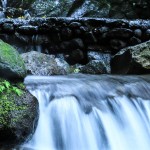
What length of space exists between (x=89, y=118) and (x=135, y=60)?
3.68 meters

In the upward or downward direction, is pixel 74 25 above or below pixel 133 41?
above

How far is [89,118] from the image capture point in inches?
200

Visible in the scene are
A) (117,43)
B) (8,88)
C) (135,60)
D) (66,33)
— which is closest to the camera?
(8,88)

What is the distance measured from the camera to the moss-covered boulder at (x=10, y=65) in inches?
183

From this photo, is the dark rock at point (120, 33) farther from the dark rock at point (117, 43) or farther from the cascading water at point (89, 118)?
the cascading water at point (89, 118)

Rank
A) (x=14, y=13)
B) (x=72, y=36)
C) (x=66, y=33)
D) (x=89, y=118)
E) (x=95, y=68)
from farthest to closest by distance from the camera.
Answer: (x=14, y=13)
(x=72, y=36)
(x=66, y=33)
(x=95, y=68)
(x=89, y=118)

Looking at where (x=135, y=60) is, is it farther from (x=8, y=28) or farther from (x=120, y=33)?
(x=8, y=28)

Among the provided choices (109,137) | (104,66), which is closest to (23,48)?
(104,66)

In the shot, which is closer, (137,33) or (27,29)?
(27,29)

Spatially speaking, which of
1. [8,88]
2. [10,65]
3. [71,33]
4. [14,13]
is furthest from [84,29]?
[8,88]

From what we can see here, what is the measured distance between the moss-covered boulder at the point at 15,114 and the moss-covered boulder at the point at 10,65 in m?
0.16

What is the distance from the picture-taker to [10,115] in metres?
4.05

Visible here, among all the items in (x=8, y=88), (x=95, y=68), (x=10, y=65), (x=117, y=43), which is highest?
(x=10, y=65)

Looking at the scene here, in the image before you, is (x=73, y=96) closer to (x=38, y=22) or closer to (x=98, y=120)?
(x=98, y=120)
